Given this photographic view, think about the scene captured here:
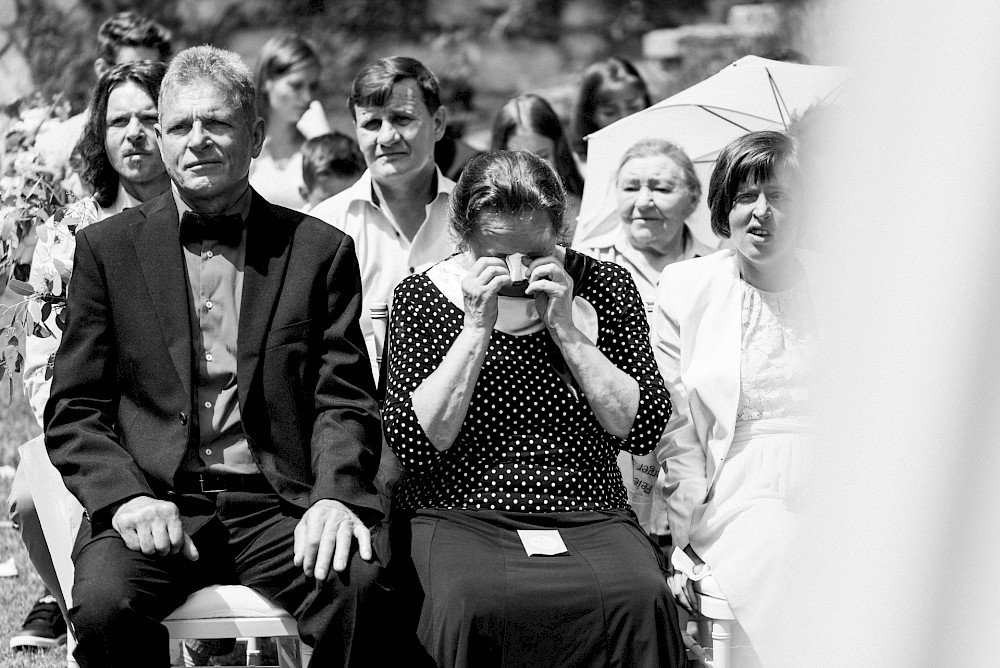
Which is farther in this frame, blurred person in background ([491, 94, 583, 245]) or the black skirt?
blurred person in background ([491, 94, 583, 245])

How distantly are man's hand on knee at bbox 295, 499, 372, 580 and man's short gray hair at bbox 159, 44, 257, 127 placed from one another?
3.91 ft

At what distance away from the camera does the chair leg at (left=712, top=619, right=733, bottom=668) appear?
308 cm

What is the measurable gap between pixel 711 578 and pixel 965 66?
9.13 feet

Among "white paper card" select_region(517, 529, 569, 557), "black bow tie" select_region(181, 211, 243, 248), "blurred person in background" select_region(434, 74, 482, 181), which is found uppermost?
"blurred person in background" select_region(434, 74, 482, 181)

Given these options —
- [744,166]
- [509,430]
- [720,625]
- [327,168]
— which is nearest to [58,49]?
[327,168]

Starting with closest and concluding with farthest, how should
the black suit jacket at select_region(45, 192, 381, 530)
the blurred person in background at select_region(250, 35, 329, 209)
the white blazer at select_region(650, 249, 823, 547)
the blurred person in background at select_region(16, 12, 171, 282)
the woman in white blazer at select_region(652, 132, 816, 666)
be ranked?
the black suit jacket at select_region(45, 192, 381, 530), the woman in white blazer at select_region(652, 132, 816, 666), the white blazer at select_region(650, 249, 823, 547), the blurred person in background at select_region(16, 12, 171, 282), the blurred person in background at select_region(250, 35, 329, 209)

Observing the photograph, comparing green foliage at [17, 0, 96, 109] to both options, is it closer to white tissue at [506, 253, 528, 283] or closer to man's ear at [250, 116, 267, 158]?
man's ear at [250, 116, 267, 158]

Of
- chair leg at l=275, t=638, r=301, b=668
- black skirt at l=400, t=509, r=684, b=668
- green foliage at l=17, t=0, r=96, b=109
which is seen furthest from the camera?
green foliage at l=17, t=0, r=96, b=109

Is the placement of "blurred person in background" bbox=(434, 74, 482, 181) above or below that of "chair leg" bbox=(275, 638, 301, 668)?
above

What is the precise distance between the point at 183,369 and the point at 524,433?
948mm

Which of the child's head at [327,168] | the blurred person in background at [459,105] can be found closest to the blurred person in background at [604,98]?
the blurred person in background at [459,105]

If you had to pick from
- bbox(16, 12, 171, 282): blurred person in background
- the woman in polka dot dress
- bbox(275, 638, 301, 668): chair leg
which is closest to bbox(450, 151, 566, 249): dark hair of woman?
the woman in polka dot dress

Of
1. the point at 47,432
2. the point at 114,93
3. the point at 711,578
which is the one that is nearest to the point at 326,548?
the point at 47,432

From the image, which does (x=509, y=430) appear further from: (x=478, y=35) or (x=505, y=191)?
(x=478, y=35)
